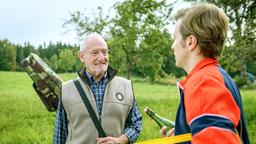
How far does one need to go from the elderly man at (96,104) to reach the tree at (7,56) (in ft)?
260

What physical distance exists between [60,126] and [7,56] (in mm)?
84637

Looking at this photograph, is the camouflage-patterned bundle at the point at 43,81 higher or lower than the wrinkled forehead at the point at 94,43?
lower

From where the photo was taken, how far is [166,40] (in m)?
25.9

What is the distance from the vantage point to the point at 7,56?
86.3 meters

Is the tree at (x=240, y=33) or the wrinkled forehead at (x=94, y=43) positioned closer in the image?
the wrinkled forehead at (x=94, y=43)

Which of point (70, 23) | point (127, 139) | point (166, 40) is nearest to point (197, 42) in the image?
point (127, 139)

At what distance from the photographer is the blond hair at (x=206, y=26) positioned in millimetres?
2527

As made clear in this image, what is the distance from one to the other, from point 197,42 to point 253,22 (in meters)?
12.2

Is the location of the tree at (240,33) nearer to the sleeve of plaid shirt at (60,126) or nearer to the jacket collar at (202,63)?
the sleeve of plaid shirt at (60,126)

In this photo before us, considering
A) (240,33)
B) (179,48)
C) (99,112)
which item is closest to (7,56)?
(240,33)

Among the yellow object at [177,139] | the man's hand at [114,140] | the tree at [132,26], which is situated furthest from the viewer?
the tree at [132,26]

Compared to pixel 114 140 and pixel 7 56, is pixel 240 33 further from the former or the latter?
pixel 7 56

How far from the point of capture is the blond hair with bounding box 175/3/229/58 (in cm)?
253

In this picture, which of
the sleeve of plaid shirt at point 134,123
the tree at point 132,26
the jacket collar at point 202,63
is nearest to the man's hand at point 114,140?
the sleeve of plaid shirt at point 134,123
